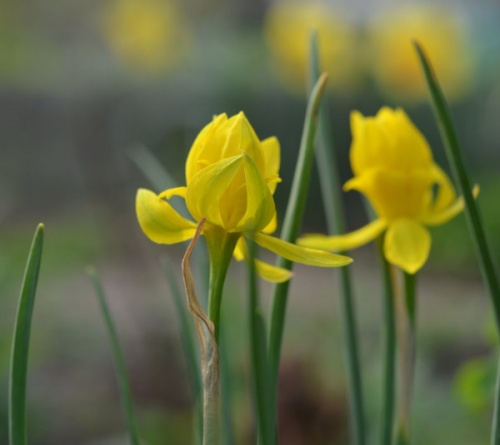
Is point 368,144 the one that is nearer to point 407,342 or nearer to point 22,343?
point 407,342

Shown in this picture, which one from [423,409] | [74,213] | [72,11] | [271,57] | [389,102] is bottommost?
[423,409]

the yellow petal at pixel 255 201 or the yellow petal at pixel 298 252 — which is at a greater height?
the yellow petal at pixel 255 201

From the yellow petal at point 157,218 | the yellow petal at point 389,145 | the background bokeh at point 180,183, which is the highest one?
the background bokeh at point 180,183

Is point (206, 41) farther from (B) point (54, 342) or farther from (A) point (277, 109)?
(B) point (54, 342)

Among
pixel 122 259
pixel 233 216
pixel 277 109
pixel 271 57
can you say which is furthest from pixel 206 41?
pixel 233 216

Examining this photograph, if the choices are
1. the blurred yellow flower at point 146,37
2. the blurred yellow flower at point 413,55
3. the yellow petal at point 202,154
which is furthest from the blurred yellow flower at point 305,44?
the yellow petal at point 202,154

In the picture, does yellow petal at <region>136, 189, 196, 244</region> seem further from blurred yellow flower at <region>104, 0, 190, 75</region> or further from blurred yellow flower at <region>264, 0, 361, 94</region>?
blurred yellow flower at <region>104, 0, 190, 75</region>

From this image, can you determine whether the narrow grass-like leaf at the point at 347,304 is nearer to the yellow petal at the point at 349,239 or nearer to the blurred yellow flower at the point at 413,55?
the yellow petal at the point at 349,239
